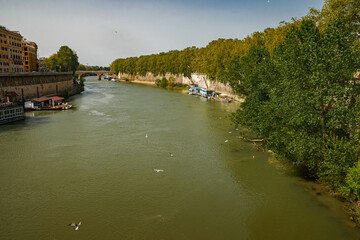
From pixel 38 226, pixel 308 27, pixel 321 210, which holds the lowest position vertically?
pixel 38 226

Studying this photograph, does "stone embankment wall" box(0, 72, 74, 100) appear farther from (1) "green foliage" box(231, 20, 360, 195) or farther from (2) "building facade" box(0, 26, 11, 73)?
(1) "green foliage" box(231, 20, 360, 195)

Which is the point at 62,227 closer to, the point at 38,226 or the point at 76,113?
the point at 38,226

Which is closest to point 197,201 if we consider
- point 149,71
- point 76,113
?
point 76,113

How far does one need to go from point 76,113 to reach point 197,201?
36.3m

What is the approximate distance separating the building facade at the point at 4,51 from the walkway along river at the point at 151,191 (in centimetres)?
5174

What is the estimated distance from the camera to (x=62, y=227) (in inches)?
591

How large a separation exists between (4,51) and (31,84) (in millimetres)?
24460

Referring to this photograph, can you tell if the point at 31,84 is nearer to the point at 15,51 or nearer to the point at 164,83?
the point at 15,51

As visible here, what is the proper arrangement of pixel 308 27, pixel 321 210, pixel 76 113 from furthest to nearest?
pixel 76 113, pixel 308 27, pixel 321 210

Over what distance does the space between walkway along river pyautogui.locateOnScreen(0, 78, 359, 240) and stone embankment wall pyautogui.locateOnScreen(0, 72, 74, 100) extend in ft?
73.7

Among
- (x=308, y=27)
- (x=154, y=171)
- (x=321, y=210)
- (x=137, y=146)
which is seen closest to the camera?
(x=321, y=210)

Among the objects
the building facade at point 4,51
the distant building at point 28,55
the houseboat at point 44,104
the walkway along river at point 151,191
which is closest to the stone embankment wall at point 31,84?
the houseboat at point 44,104

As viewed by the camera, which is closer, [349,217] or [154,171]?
[349,217]

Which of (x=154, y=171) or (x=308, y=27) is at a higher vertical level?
(x=308, y=27)
